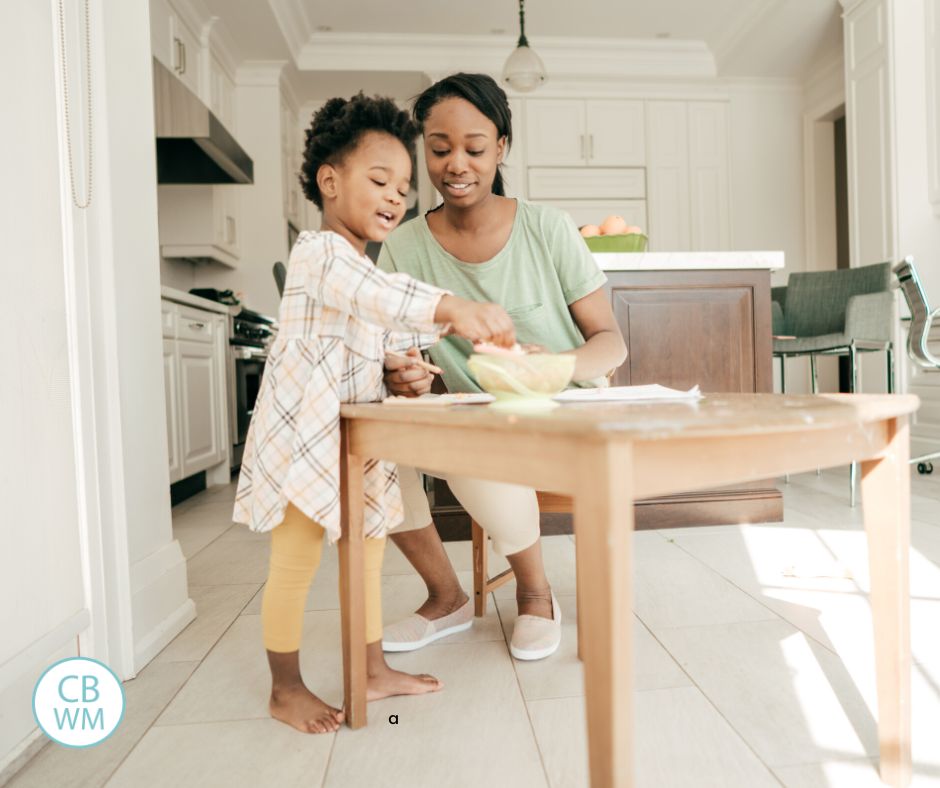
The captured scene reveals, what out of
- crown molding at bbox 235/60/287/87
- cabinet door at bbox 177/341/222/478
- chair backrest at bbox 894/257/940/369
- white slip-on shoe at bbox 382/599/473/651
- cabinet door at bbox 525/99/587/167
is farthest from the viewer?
cabinet door at bbox 525/99/587/167

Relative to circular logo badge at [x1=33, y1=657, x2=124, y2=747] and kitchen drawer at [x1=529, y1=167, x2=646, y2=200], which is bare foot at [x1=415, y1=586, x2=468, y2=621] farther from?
kitchen drawer at [x1=529, y1=167, x2=646, y2=200]

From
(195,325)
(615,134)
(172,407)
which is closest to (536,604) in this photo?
(172,407)

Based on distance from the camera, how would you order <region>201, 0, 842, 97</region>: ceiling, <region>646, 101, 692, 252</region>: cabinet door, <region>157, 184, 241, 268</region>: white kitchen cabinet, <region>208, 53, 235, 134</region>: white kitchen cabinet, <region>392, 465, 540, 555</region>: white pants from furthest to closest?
<region>646, 101, 692, 252</region>: cabinet door
<region>201, 0, 842, 97</region>: ceiling
<region>208, 53, 235, 134</region>: white kitchen cabinet
<region>157, 184, 241, 268</region>: white kitchen cabinet
<region>392, 465, 540, 555</region>: white pants

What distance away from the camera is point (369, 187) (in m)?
1.07

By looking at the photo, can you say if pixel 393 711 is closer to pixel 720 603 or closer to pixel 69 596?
A: pixel 69 596

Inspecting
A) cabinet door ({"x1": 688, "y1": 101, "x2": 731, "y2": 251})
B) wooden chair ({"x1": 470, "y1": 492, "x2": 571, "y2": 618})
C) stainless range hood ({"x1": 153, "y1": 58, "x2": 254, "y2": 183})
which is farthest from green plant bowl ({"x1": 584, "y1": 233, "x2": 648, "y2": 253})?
cabinet door ({"x1": 688, "y1": 101, "x2": 731, "y2": 251})

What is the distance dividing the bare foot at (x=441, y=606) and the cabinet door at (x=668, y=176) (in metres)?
4.78

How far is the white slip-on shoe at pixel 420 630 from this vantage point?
135cm

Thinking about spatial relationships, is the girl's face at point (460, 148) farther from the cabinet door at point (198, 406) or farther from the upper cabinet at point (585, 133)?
the upper cabinet at point (585, 133)

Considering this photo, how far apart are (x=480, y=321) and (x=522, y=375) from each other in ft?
0.32

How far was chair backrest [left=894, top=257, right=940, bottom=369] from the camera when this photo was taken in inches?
105

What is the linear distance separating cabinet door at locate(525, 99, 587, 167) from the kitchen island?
3.58 metres

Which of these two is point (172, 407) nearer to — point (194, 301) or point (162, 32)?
point (194, 301)

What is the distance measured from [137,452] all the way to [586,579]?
115 cm
